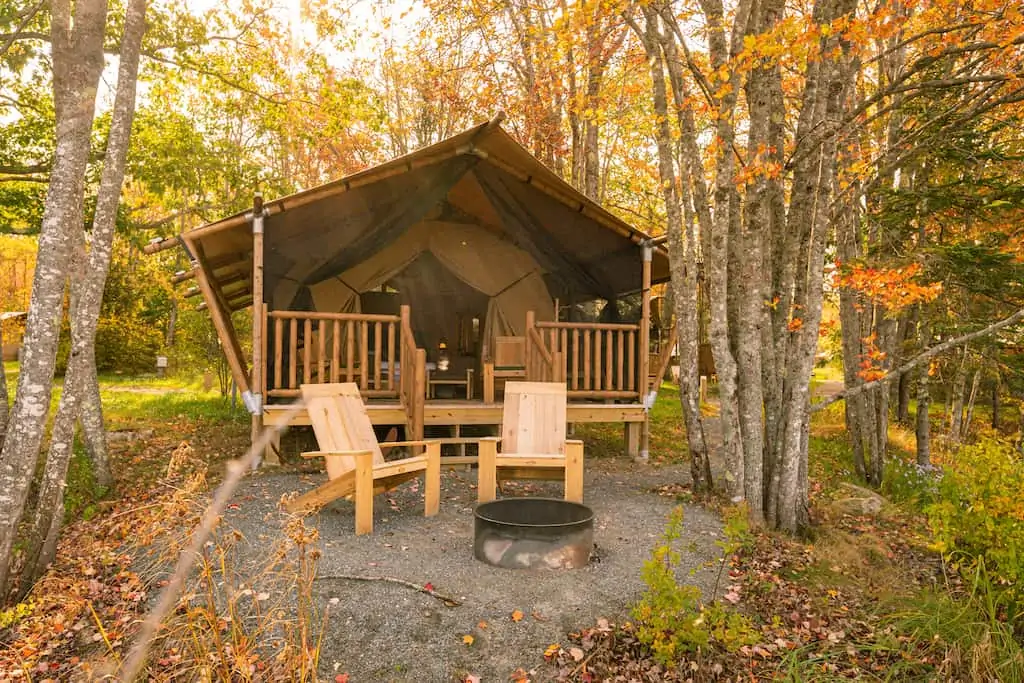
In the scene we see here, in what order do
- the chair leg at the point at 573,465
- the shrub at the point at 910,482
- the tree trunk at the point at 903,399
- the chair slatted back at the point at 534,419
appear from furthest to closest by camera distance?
the tree trunk at the point at 903,399
the shrub at the point at 910,482
the chair slatted back at the point at 534,419
the chair leg at the point at 573,465

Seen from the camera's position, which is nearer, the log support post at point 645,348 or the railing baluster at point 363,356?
the railing baluster at point 363,356

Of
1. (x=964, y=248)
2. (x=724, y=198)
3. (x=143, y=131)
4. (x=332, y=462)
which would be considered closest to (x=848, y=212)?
(x=964, y=248)

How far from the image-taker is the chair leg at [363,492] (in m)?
4.80

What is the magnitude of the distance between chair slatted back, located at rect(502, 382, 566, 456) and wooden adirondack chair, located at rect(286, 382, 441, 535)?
872mm

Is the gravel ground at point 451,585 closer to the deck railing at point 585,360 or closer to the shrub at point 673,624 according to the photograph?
the shrub at point 673,624

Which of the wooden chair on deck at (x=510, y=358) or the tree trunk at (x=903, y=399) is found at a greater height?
the wooden chair on deck at (x=510, y=358)

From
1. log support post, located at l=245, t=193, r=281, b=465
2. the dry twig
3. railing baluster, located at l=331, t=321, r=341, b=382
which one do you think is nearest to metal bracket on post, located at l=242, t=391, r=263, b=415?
log support post, located at l=245, t=193, r=281, b=465

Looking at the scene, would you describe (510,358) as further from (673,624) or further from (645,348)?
(673,624)

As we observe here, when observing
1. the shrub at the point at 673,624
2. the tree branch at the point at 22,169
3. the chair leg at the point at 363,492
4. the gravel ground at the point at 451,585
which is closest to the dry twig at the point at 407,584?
the gravel ground at the point at 451,585

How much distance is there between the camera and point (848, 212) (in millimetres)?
8484

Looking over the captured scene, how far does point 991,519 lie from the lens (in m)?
3.69

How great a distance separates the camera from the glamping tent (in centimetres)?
708

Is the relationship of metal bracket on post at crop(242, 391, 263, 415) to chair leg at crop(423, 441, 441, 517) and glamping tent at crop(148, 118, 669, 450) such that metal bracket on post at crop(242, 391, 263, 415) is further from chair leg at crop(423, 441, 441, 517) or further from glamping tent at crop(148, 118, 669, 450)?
chair leg at crop(423, 441, 441, 517)

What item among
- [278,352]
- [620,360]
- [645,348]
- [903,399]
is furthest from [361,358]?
[903,399]
